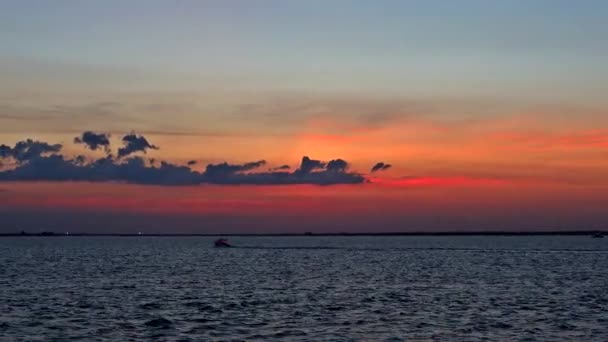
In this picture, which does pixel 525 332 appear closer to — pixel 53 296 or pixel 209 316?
pixel 209 316

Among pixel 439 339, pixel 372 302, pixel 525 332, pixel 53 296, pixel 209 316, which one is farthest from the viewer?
pixel 53 296

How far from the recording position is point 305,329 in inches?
2269

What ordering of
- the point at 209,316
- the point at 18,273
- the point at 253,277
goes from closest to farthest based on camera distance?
1. the point at 209,316
2. the point at 253,277
3. the point at 18,273

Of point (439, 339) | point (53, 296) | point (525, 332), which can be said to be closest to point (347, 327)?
point (439, 339)

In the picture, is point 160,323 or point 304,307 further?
point 304,307

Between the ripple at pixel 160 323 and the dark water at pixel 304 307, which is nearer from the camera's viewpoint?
the dark water at pixel 304 307

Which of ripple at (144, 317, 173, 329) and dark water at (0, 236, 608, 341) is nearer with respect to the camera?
dark water at (0, 236, 608, 341)

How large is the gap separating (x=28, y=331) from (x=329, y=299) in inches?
1259

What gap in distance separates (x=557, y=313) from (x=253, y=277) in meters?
55.9

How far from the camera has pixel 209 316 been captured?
6519 cm

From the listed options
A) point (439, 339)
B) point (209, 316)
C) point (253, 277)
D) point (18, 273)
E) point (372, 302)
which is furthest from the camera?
point (18, 273)

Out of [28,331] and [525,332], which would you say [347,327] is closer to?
[525,332]

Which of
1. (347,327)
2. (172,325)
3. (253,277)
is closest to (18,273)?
(253,277)

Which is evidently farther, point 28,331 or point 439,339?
point 28,331
